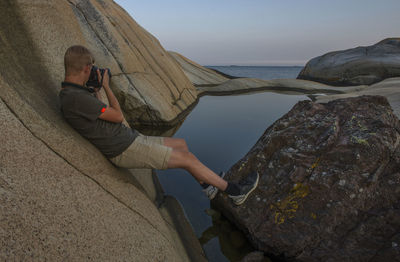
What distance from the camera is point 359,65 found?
81.0 ft

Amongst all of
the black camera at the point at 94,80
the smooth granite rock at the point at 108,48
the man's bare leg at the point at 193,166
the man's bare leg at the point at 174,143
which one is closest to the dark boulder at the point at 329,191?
the man's bare leg at the point at 193,166

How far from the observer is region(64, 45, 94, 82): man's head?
2.54 m

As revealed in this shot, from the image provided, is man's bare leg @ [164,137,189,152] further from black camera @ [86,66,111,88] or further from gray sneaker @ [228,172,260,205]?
black camera @ [86,66,111,88]

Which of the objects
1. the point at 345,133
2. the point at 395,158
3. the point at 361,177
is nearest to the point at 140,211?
the point at 361,177

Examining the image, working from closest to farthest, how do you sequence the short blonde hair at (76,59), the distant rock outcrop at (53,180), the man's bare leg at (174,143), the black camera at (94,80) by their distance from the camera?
the distant rock outcrop at (53,180), the short blonde hair at (76,59), the black camera at (94,80), the man's bare leg at (174,143)

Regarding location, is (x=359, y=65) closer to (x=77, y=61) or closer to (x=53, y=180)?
(x=77, y=61)

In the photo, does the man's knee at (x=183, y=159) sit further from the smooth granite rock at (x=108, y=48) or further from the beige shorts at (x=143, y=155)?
the smooth granite rock at (x=108, y=48)

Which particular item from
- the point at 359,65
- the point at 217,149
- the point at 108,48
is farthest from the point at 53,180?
the point at 359,65

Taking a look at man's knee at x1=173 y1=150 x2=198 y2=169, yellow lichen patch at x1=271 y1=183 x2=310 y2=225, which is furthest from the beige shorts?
yellow lichen patch at x1=271 y1=183 x2=310 y2=225

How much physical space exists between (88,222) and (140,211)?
74cm

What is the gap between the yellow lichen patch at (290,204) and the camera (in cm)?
305

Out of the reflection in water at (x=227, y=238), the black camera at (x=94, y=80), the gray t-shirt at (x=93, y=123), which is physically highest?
the black camera at (x=94, y=80)

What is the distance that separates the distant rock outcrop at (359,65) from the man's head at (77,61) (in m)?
27.8

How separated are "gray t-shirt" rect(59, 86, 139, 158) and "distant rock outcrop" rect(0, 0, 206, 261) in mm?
105
